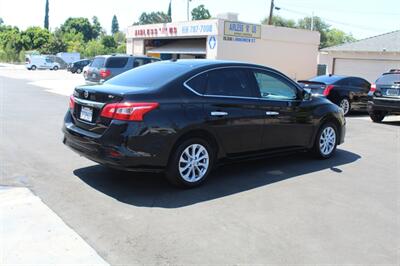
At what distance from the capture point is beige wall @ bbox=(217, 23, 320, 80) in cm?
2794

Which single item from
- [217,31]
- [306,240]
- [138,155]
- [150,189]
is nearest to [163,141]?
[138,155]

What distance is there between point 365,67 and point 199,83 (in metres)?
28.3

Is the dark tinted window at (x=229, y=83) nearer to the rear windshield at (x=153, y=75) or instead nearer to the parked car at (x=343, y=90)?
the rear windshield at (x=153, y=75)

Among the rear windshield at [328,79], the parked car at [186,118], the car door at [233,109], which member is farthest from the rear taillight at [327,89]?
the car door at [233,109]

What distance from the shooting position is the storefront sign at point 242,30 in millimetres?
27316

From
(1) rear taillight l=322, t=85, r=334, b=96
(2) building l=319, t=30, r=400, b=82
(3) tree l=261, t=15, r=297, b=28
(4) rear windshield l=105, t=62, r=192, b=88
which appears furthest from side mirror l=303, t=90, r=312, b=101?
(3) tree l=261, t=15, r=297, b=28

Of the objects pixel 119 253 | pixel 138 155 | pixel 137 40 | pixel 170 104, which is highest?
pixel 137 40

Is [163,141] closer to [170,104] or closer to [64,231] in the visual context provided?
[170,104]

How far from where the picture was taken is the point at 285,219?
16.1 feet

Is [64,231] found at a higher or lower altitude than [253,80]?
lower

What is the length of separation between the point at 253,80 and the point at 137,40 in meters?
31.6

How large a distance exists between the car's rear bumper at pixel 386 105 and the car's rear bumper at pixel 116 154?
360 inches

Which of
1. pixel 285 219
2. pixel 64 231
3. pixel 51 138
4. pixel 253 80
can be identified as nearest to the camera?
pixel 64 231

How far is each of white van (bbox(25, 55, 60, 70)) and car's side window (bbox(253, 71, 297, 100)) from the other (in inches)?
1826
